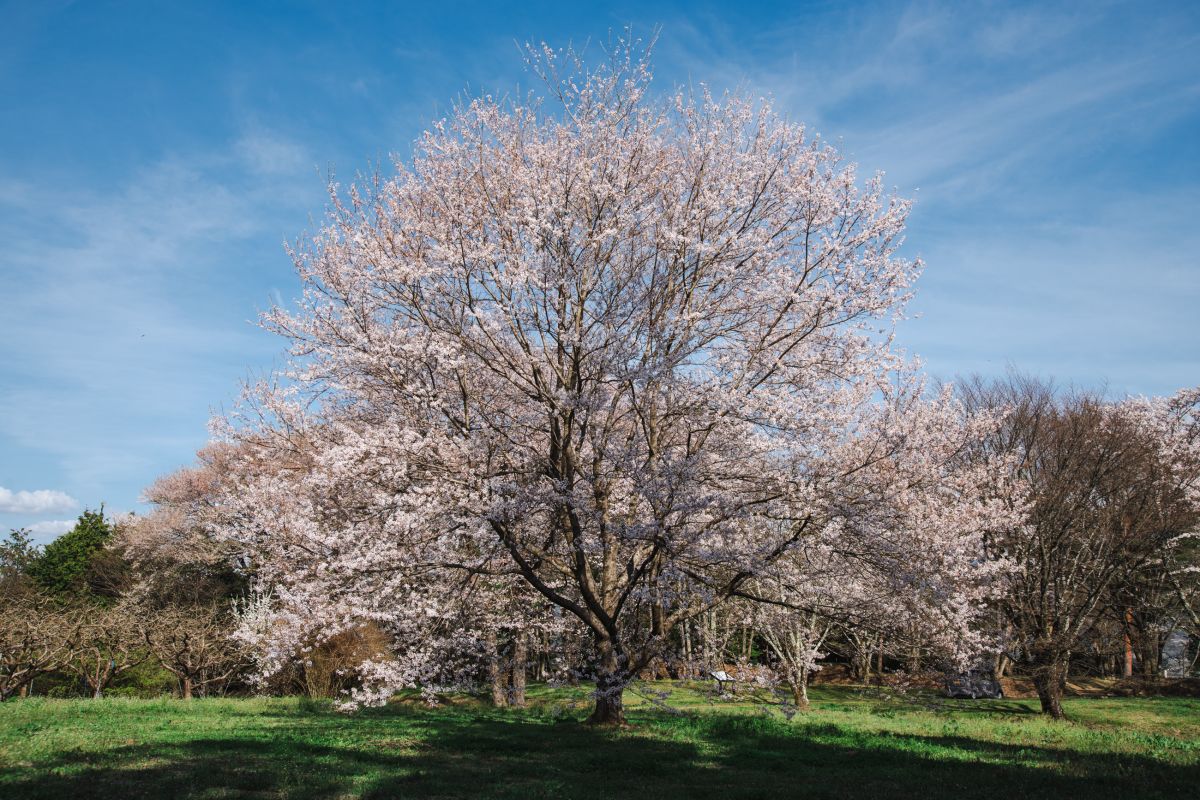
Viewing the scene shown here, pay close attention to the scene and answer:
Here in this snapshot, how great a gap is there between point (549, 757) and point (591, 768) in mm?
1081

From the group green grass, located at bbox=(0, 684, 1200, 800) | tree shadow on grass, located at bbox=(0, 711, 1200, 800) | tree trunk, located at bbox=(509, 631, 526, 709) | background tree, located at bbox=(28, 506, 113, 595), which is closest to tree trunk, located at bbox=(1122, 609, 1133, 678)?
green grass, located at bbox=(0, 684, 1200, 800)

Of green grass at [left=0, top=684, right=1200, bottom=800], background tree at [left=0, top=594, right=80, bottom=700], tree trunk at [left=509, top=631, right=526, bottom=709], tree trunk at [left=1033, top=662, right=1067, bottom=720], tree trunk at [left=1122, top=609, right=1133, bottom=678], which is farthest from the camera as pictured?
tree trunk at [left=1122, top=609, right=1133, bottom=678]

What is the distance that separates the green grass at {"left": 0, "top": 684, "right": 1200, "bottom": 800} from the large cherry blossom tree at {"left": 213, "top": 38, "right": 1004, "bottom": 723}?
1652 millimetres

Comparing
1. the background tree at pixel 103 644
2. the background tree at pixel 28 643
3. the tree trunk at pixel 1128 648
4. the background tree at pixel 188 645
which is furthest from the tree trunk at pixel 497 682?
the tree trunk at pixel 1128 648

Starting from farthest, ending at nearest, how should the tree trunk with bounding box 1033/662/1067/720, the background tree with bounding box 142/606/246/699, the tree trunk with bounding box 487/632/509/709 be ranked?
the background tree with bounding box 142/606/246/699
the tree trunk with bounding box 1033/662/1067/720
the tree trunk with bounding box 487/632/509/709

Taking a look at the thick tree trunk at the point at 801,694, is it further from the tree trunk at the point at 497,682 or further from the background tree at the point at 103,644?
Answer: the background tree at the point at 103,644

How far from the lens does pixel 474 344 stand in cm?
1223

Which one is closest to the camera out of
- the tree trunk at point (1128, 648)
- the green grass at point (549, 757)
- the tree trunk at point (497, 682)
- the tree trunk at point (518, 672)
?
the green grass at point (549, 757)

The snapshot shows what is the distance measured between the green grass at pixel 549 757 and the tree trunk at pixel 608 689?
0.50 m

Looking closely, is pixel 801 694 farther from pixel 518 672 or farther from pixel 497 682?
pixel 497 682

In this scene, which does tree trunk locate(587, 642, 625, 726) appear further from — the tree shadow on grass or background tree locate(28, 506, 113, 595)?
background tree locate(28, 506, 113, 595)

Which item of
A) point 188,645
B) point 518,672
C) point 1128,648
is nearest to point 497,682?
point 518,672

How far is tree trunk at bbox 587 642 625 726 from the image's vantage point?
12.7 meters

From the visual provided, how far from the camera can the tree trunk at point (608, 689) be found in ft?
41.6
